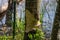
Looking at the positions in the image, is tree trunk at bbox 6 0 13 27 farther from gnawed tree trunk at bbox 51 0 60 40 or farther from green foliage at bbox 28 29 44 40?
gnawed tree trunk at bbox 51 0 60 40

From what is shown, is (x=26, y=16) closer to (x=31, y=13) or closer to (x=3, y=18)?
(x=31, y=13)

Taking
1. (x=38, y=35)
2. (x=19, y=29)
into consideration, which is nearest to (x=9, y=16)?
(x=19, y=29)

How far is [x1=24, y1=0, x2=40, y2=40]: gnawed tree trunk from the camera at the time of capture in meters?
2.10

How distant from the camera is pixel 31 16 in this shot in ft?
7.04

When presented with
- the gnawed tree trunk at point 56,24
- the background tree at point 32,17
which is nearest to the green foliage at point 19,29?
the background tree at point 32,17

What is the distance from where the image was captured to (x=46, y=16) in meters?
2.13

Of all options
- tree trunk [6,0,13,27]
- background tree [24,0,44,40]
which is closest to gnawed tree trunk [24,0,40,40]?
background tree [24,0,44,40]

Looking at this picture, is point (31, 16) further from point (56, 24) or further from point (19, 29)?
point (56, 24)

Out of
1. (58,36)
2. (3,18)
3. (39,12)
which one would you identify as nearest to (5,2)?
(3,18)

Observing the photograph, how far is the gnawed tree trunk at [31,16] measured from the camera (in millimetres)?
2100

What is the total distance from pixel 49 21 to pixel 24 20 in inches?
11.2

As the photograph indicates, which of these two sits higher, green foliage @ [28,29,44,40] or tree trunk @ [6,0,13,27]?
tree trunk @ [6,0,13,27]

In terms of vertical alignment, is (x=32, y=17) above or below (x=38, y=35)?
above

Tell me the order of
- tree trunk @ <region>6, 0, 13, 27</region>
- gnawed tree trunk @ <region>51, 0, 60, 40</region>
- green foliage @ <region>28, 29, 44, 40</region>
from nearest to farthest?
gnawed tree trunk @ <region>51, 0, 60, 40</region> → green foliage @ <region>28, 29, 44, 40</region> → tree trunk @ <region>6, 0, 13, 27</region>
